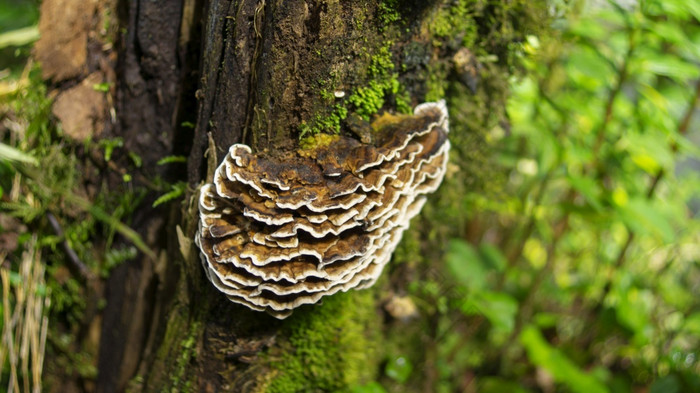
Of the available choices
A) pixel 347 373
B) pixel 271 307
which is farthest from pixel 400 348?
pixel 271 307

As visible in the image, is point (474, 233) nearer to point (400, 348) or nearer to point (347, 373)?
point (400, 348)

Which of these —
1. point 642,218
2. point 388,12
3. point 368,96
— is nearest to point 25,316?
Answer: point 368,96

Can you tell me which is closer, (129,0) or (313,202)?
(313,202)

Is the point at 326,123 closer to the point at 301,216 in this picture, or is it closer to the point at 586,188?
the point at 301,216

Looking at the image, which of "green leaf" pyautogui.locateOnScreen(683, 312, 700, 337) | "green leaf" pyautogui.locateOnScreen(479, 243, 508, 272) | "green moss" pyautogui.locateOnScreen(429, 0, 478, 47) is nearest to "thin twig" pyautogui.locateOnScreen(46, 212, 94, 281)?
"green moss" pyautogui.locateOnScreen(429, 0, 478, 47)

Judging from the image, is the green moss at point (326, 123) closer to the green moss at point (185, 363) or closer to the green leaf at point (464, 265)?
the green moss at point (185, 363)
